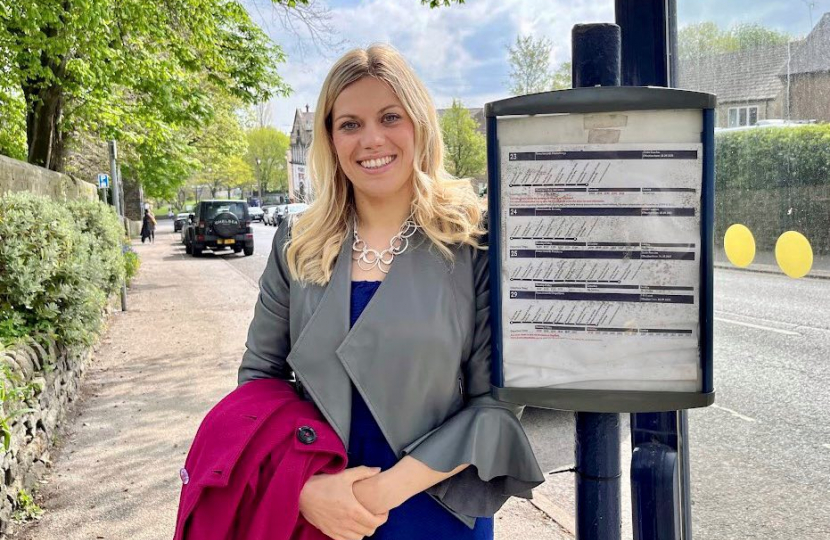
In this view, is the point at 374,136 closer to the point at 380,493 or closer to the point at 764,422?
the point at 380,493

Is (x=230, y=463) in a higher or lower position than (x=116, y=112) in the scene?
lower

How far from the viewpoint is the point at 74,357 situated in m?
6.32

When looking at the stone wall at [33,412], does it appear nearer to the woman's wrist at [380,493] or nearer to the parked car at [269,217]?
the woman's wrist at [380,493]

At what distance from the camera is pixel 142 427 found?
562 centimetres

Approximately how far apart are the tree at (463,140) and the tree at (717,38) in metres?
19.1

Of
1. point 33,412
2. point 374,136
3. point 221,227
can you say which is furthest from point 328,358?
point 221,227

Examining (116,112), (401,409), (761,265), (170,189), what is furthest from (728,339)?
(170,189)

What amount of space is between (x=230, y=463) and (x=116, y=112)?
10.9 m

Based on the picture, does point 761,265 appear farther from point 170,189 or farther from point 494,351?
point 170,189

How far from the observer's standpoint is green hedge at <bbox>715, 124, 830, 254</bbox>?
1.88 meters

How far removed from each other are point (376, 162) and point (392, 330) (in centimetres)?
42

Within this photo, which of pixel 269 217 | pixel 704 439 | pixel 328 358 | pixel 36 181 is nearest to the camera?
pixel 328 358

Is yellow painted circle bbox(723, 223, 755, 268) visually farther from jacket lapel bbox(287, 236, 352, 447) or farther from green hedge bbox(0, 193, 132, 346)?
green hedge bbox(0, 193, 132, 346)

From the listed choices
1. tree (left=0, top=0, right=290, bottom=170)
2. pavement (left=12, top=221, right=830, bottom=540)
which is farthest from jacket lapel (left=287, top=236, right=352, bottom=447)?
tree (left=0, top=0, right=290, bottom=170)
